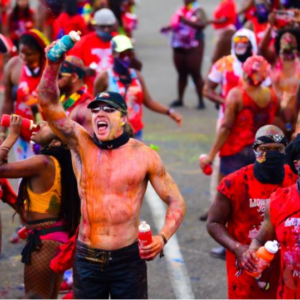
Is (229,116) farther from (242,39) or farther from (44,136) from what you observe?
(44,136)

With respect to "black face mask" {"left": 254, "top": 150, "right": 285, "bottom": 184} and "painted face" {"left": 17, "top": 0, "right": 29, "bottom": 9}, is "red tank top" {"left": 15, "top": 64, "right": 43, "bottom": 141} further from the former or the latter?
"painted face" {"left": 17, "top": 0, "right": 29, "bottom": 9}

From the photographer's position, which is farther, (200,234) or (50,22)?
(50,22)

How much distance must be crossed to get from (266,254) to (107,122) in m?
1.29

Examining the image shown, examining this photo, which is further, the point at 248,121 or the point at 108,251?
the point at 248,121

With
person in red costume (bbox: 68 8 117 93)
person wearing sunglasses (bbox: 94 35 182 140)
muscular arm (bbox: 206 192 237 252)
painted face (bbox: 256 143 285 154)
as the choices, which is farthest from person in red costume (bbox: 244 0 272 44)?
muscular arm (bbox: 206 192 237 252)

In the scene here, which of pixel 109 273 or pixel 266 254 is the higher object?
pixel 266 254

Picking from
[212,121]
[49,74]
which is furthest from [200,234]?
[212,121]

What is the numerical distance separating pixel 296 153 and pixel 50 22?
8.99m

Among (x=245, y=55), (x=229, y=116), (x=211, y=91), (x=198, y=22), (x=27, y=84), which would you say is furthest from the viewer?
(x=198, y=22)

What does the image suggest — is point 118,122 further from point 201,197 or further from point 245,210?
point 201,197

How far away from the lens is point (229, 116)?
7422mm

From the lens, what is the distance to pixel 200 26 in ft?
43.6

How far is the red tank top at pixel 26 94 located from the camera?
7922mm

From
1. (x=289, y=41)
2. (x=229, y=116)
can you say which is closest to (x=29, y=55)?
(x=229, y=116)
